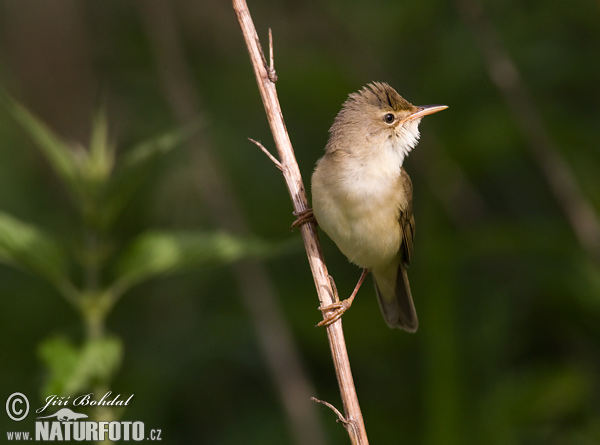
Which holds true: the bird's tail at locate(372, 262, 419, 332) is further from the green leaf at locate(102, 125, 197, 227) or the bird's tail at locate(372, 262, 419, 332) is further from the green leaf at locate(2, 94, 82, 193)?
the green leaf at locate(2, 94, 82, 193)

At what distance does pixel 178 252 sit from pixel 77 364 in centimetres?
47

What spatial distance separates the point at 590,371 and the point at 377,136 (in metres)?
1.88

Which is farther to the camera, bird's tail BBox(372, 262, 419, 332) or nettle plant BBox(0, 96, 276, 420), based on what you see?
bird's tail BBox(372, 262, 419, 332)

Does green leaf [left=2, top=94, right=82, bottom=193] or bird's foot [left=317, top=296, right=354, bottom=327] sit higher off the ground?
green leaf [left=2, top=94, right=82, bottom=193]

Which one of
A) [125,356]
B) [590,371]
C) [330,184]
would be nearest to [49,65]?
[125,356]

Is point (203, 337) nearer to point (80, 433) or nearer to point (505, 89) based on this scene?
point (80, 433)

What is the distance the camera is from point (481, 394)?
11.4 feet

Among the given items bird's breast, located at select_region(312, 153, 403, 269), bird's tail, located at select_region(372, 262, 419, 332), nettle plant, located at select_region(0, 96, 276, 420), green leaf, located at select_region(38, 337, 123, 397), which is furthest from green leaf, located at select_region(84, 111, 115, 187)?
bird's tail, located at select_region(372, 262, 419, 332)

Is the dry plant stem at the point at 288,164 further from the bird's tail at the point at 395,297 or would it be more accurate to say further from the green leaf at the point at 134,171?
the bird's tail at the point at 395,297

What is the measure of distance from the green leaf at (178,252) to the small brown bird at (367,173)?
0.61 m

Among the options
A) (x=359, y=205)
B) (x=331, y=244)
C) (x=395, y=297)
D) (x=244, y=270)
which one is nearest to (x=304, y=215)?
(x=359, y=205)

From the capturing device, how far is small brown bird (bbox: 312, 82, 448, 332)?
3.07 meters
